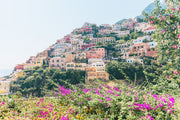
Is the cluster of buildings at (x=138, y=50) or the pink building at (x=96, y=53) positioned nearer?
the cluster of buildings at (x=138, y=50)

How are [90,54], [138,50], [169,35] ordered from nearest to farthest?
[169,35]
[138,50]
[90,54]

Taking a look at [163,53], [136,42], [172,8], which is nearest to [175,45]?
[163,53]

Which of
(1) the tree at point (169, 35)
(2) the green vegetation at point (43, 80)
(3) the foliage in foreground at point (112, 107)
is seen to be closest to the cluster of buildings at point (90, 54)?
(2) the green vegetation at point (43, 80)

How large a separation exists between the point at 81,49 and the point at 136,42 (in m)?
20.3

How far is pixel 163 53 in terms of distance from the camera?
6043 mm

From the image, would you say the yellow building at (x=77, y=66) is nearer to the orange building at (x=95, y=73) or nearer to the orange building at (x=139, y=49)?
the orange building at (x=95, y=73)

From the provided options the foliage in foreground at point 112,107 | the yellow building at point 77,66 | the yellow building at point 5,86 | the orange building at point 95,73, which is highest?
the foliage in foreground at point 112,107

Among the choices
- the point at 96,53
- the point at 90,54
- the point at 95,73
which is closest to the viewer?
the point at 95,73

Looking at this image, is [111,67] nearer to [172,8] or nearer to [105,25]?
[172,8]

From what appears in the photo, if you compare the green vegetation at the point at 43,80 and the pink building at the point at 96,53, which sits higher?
the pink building at the point at 96,53

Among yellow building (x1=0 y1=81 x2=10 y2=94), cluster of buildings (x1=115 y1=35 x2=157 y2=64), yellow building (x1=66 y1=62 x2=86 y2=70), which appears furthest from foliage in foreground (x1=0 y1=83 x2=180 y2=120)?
yellow building (x1=0 y1=81 x2=10 y2=94)

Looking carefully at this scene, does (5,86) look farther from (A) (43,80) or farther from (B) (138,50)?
(B) (138,50)

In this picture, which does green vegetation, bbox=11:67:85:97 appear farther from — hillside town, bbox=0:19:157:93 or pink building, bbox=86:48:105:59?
pink building, bbox=86:48:105:59

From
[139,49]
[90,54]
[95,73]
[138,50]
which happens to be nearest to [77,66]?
[95,73]
